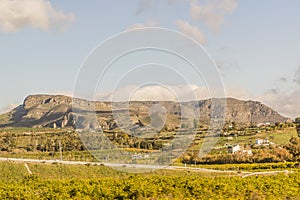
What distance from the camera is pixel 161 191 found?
24172 millimetres

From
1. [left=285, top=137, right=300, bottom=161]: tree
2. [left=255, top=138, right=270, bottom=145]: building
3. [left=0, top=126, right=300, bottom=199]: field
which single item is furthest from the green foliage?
[left=255, top=138, right=270, bottom=145]: building

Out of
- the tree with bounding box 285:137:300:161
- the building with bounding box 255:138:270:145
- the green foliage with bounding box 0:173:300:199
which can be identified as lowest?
the green foliage with bounding box 0:173:300:199

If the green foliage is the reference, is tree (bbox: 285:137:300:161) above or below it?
above

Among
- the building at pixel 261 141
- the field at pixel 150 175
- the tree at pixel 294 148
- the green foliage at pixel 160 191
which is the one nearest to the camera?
the green foliage at pixel 160 191

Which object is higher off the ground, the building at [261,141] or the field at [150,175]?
the building at [261,141]

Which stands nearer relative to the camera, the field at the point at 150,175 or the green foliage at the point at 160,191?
the green foliage at the point at 160,191

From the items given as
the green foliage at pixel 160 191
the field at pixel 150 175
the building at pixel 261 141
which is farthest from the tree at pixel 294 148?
the green foliage at pixel 160 191

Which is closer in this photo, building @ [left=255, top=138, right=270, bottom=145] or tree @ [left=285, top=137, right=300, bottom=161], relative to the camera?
tree @ [left=285, top=137, right=300, bottom=161]

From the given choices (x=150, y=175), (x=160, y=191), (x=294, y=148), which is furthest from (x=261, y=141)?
(x=160, y=191)

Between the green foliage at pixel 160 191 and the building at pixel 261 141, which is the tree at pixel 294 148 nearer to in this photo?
the building at pixel 261 141

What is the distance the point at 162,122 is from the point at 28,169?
31207 millimetres

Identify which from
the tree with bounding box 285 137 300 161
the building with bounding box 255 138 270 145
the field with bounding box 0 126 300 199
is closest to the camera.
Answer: the field with bounding box 0 126 300 199

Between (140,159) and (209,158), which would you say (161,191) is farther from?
(209,158)

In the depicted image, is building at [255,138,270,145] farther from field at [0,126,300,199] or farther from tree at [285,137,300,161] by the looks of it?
tree at [285,137,300,161]
